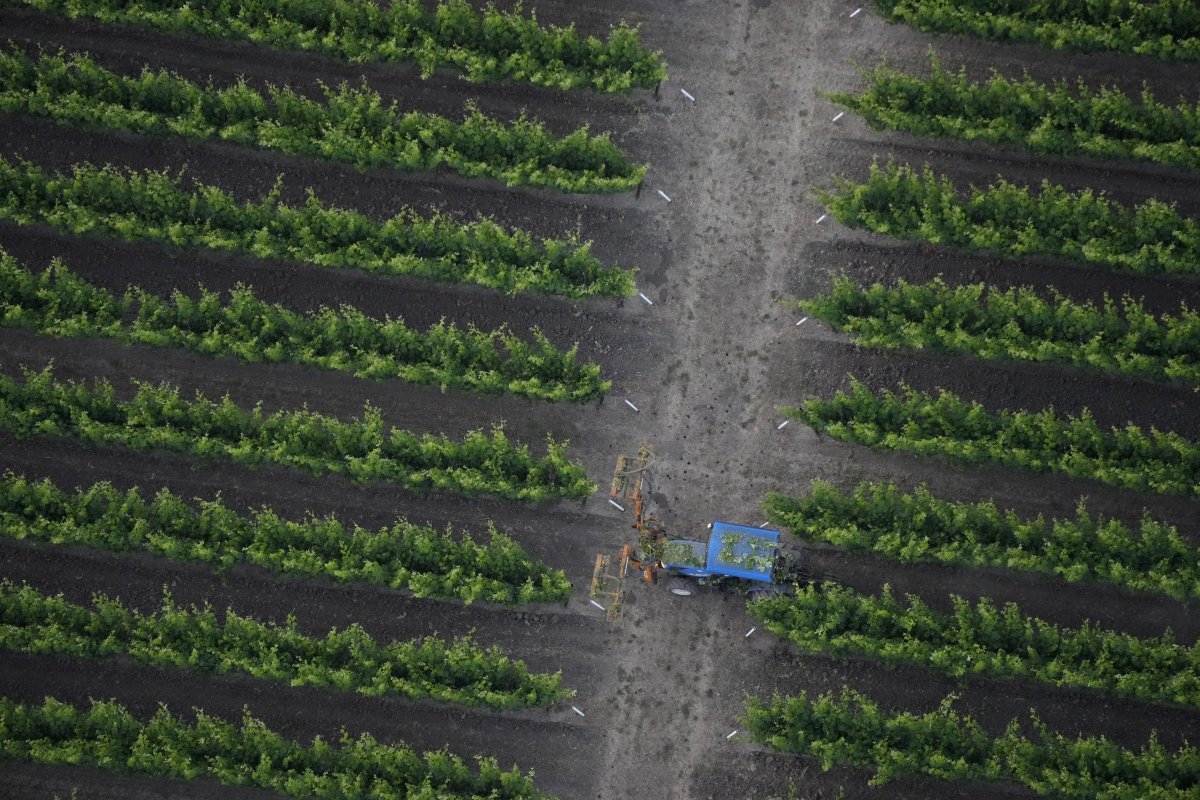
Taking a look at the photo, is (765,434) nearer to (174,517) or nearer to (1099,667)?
(1099,667)

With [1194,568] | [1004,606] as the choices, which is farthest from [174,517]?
[1194,568]

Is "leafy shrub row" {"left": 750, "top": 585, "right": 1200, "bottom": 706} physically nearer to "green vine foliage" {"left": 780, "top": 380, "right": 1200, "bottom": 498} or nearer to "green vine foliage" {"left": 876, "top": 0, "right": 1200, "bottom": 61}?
"green vine foliage" {"left": 780, "top": 380, "right": 1200, "bottom": 498}

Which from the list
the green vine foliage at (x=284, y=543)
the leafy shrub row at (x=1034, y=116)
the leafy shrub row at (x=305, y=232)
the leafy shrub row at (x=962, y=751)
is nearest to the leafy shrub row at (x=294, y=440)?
the green vine foliage at (x=284, y=543)

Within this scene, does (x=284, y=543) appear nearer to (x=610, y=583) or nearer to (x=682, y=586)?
(x=610, y=583)

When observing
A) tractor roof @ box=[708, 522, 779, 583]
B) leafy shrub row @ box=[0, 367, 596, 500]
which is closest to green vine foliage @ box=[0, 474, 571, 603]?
leafy shrub row @ box=[0, 367, 596, 500]

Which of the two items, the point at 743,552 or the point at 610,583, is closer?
the point at 743,552

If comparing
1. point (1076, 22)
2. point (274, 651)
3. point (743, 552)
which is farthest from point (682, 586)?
point (1076, 22)

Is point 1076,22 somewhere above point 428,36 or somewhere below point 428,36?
above
